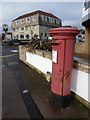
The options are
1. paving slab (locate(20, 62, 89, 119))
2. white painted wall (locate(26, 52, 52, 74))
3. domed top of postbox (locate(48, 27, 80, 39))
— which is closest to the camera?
domed top of postbox (locate(48, 27, 80, 39))

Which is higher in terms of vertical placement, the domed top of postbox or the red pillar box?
the domed top of postbox

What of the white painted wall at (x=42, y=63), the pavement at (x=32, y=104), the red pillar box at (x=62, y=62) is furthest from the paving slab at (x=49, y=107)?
the white painted wall at (x=42, y=63)

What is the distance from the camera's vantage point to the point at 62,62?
2.31m

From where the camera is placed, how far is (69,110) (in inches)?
Answer: 95.9

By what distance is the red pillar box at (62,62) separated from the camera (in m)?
2.21

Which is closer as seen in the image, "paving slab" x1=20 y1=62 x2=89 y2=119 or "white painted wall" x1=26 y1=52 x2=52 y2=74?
"paving slab" x1=20 y1=62 x2=89 y2=119

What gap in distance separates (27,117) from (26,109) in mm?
260

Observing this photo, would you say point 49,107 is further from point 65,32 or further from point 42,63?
point 42,63

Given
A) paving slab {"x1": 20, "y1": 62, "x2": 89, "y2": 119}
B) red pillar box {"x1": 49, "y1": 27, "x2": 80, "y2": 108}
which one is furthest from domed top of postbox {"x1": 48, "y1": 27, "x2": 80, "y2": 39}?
paving slab {"x1": 20, "y1": 62, "x2": 89, "y2": 119}

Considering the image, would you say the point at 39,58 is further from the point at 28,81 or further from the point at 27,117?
the point at 27,117

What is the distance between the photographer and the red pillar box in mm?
2211

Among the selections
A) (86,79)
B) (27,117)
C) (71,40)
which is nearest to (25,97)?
(27,117)

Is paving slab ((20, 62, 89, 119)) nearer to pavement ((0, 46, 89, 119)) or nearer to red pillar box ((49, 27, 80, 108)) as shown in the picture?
pavement ((0, 46, 89, 119))

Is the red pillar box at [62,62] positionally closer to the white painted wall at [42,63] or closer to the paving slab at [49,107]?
the paving slab at [49,107]
